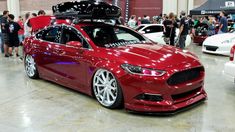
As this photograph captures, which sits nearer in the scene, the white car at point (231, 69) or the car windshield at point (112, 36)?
the car windshield at point (112, 36)

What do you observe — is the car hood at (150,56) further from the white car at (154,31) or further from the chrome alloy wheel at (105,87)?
the white car at (154,31)

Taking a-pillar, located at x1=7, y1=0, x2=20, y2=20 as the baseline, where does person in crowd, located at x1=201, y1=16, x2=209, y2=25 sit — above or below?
below

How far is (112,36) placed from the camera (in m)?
4.77

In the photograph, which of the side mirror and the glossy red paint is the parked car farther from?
the side mirror

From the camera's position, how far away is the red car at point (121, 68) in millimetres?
3689

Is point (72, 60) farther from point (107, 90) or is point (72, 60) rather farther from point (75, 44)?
point (107, 90)

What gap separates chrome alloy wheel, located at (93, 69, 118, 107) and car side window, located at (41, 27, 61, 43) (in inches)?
52.8

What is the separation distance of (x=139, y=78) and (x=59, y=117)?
3.96 ft

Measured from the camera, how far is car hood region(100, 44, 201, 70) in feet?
12.4

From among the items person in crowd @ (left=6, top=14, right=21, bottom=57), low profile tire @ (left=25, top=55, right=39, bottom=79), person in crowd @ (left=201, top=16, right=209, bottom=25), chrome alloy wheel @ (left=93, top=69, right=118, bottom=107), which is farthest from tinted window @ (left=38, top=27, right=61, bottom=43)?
person in crowd @ (left=201, top=16, right=209, bottom=25)

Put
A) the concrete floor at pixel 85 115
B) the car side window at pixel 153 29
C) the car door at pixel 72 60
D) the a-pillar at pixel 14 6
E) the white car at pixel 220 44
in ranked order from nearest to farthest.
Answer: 1. the concrete floor at pixel 85 115
2. the car door at pixel 72 60
3. the white car at pixel 220 44
4. the car side window at pixel 153 29
5. the a-pillar at pixel 14 6

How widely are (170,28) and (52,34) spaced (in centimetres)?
539

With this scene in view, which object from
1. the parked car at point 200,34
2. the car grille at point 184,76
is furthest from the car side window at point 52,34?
the parked car at point 200,34

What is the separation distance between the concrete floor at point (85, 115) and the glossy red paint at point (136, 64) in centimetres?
17
